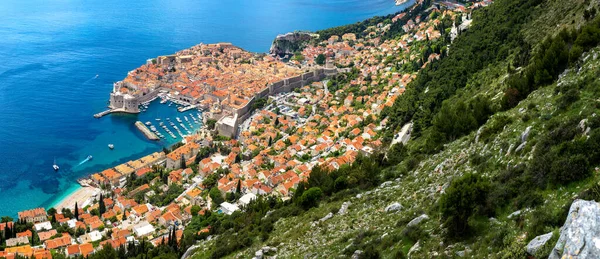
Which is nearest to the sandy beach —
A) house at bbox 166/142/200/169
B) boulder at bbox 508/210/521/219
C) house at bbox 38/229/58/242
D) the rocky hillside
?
house at bbox 38/229/58/242

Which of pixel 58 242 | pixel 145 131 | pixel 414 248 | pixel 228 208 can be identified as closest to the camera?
pixel 414 248

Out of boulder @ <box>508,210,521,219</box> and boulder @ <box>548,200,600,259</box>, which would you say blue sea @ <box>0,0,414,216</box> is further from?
boulder @ <box>548,200,600,259</box>

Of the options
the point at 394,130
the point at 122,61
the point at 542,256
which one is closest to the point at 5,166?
the point at 394,130

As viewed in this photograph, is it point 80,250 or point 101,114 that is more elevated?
point 101,114

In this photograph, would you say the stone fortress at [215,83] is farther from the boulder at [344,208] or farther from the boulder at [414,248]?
the boulder at [414,248]

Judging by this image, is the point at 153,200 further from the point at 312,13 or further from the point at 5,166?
the point at 312,13

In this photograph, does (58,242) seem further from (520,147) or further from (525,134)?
(525,134)

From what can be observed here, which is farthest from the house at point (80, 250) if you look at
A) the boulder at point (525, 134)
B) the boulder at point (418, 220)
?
the boulder at point (525, 134)

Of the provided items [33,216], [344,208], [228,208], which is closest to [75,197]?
[33,216]
